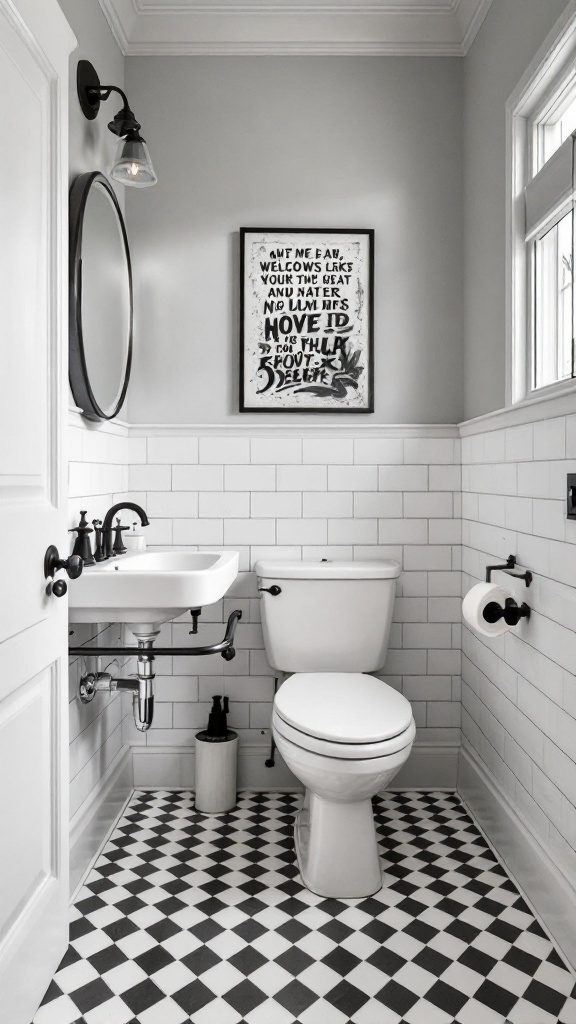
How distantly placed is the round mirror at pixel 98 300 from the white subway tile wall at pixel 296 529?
1.19 ft

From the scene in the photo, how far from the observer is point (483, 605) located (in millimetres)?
1835

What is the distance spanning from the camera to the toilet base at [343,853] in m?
1.83

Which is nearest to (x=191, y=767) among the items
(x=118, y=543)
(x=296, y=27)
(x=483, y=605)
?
(x=118, y=543)

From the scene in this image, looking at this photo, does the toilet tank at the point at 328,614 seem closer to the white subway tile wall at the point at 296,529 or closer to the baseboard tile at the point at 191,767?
the white subway tile wall at the point at 296,529

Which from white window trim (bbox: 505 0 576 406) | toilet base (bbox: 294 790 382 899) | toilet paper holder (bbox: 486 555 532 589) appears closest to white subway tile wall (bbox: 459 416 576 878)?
toilet paper holder (bbox: 486 555 532 589)

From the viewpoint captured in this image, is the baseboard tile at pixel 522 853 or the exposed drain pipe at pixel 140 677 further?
the exposed drain pipe at pixel 140 677

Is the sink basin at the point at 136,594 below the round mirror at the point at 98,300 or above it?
below

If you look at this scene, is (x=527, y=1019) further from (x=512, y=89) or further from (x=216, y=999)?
(x=512, y=89)

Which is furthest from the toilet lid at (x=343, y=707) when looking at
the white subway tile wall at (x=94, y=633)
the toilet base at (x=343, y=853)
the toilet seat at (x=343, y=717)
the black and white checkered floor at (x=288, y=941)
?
the white subway tile wall at (x=94, y=633)

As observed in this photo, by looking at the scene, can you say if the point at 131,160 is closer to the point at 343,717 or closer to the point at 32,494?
the point at 32,494

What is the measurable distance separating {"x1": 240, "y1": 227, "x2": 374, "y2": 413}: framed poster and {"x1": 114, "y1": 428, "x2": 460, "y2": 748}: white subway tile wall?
15 cm

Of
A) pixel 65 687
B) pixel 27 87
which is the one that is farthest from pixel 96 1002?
pixel 27 87

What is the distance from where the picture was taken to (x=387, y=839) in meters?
2.13

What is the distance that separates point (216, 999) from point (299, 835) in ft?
2.24
